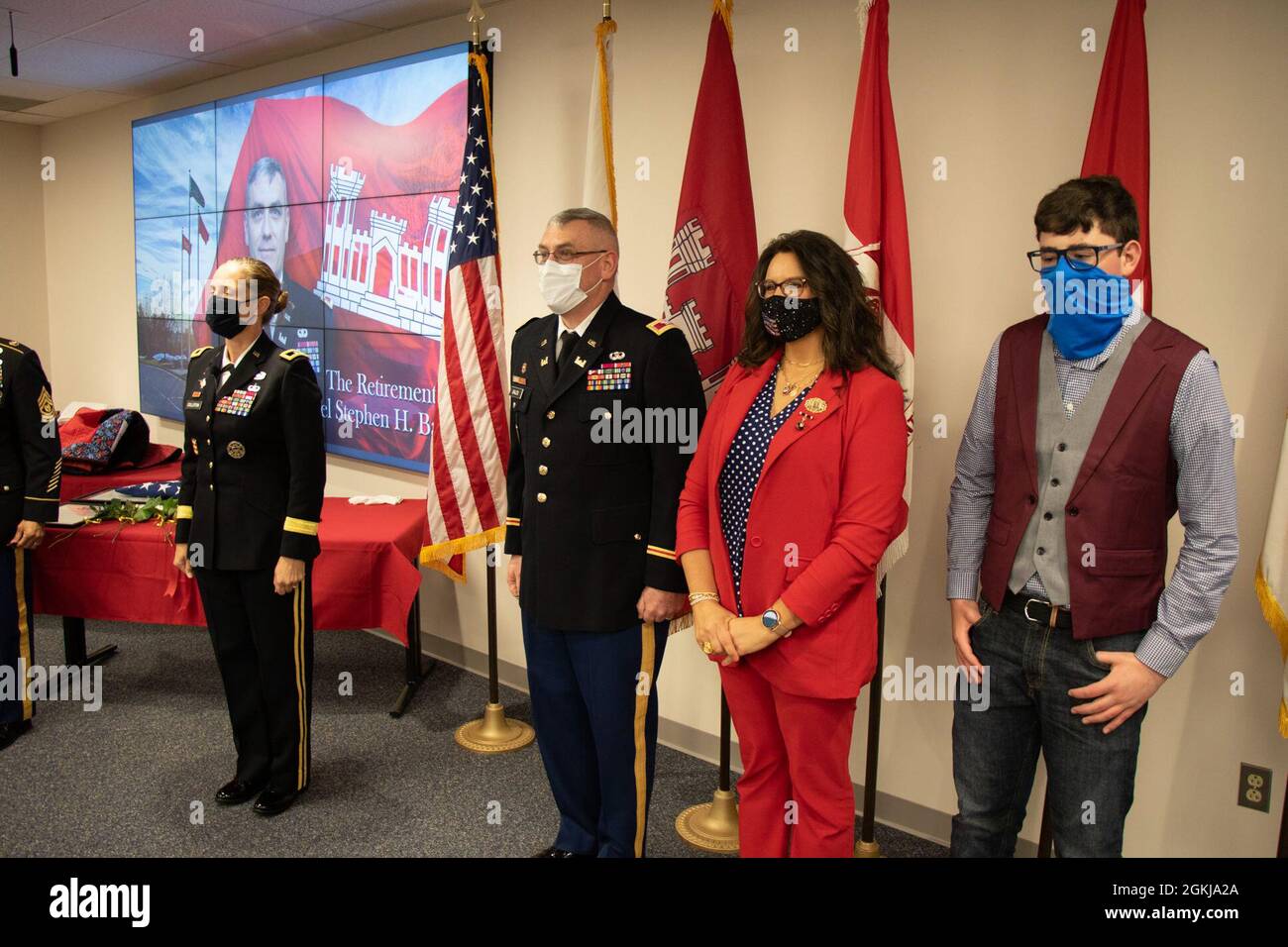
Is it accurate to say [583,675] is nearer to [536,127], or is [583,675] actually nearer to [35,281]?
[536,127]

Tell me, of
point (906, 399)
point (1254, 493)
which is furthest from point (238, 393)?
point (1254, 493)

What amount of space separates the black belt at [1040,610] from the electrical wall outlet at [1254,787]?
36.4 inches

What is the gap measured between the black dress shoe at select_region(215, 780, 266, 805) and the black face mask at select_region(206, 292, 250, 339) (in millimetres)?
1435

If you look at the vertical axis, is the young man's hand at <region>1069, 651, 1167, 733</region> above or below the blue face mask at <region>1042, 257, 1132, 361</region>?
below

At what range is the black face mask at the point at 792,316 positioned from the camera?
192 centimetres

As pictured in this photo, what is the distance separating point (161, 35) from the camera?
4.39 meters

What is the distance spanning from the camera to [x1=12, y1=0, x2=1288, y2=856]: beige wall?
2.13 metres

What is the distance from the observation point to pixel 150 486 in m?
4.19

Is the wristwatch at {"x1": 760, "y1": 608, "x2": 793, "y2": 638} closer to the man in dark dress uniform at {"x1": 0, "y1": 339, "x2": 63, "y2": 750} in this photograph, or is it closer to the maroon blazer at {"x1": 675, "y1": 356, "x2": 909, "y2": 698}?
the maroon blazer at {"x1": 675, "y1": 356, "x2": 909, "y2": 698}

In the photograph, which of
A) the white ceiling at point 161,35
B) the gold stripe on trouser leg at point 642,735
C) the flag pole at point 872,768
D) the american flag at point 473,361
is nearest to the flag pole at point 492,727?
the american flag at point 473,361

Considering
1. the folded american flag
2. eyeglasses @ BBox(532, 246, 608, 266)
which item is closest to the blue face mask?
eyeglasses @ BBox(532, 246, 608, 266)

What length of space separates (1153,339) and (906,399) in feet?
2.25

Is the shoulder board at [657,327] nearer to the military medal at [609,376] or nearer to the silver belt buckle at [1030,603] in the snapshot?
the military medal at [609,376]

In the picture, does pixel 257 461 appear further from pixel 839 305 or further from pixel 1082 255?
pixel 1082 255
